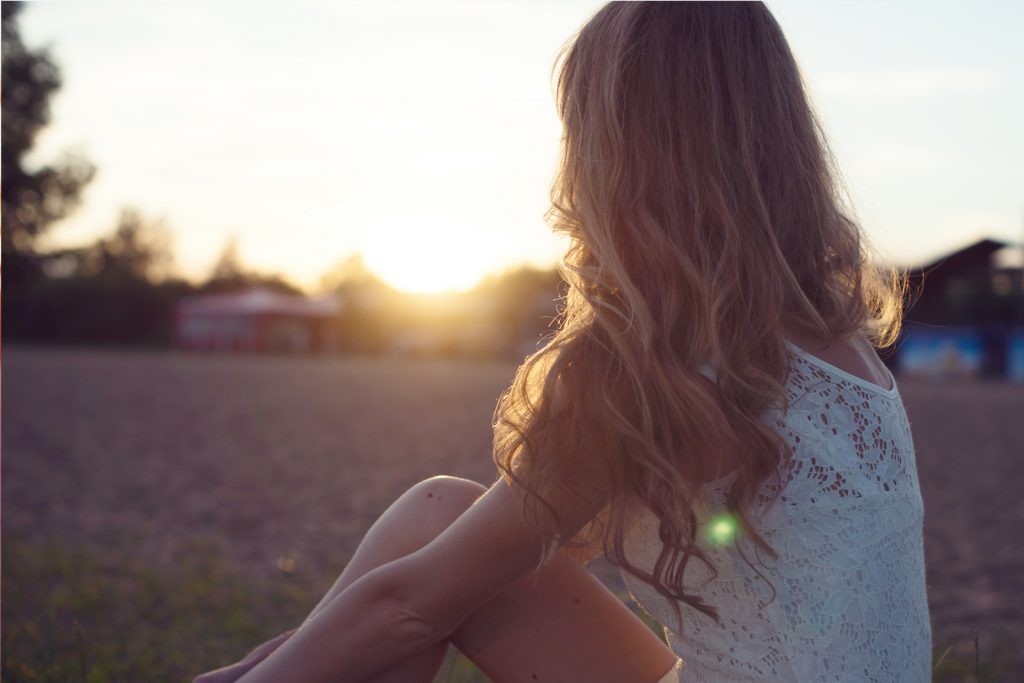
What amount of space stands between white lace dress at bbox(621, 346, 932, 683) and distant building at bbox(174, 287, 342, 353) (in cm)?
4824

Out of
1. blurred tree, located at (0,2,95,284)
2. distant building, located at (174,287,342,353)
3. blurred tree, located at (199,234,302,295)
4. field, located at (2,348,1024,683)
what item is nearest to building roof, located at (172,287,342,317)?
distant building, located at (174,287,342,353)

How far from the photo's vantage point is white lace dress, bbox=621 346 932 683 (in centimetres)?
121

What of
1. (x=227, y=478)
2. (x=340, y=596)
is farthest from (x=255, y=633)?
(x=227, y=478)

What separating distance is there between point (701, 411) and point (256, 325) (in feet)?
165

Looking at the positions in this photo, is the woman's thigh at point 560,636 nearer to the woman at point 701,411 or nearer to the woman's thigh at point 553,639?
the woman's thigh at point 553,639

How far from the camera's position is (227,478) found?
760 cm

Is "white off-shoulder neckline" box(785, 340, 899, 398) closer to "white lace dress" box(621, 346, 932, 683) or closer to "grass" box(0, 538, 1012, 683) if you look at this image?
"white lace dress" box(621, 346, 932, 683)

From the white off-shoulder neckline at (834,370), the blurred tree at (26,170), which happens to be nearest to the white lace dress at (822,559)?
the white off-shoulder neckline at (834,370)

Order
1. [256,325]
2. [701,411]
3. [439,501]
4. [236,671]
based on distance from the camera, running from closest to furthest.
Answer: [701,411]
[236,671]
[439,501]
[256,325]

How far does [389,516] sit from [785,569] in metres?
0.81

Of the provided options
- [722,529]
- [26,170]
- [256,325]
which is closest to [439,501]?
[722,529]

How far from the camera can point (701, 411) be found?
1.15 meters

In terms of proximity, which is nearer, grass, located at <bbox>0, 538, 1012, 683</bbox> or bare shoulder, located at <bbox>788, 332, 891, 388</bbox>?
bare shoulder, located at <bbox>788, 332, 891, 388</bbox>

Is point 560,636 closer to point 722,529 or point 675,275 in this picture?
point 722,529
